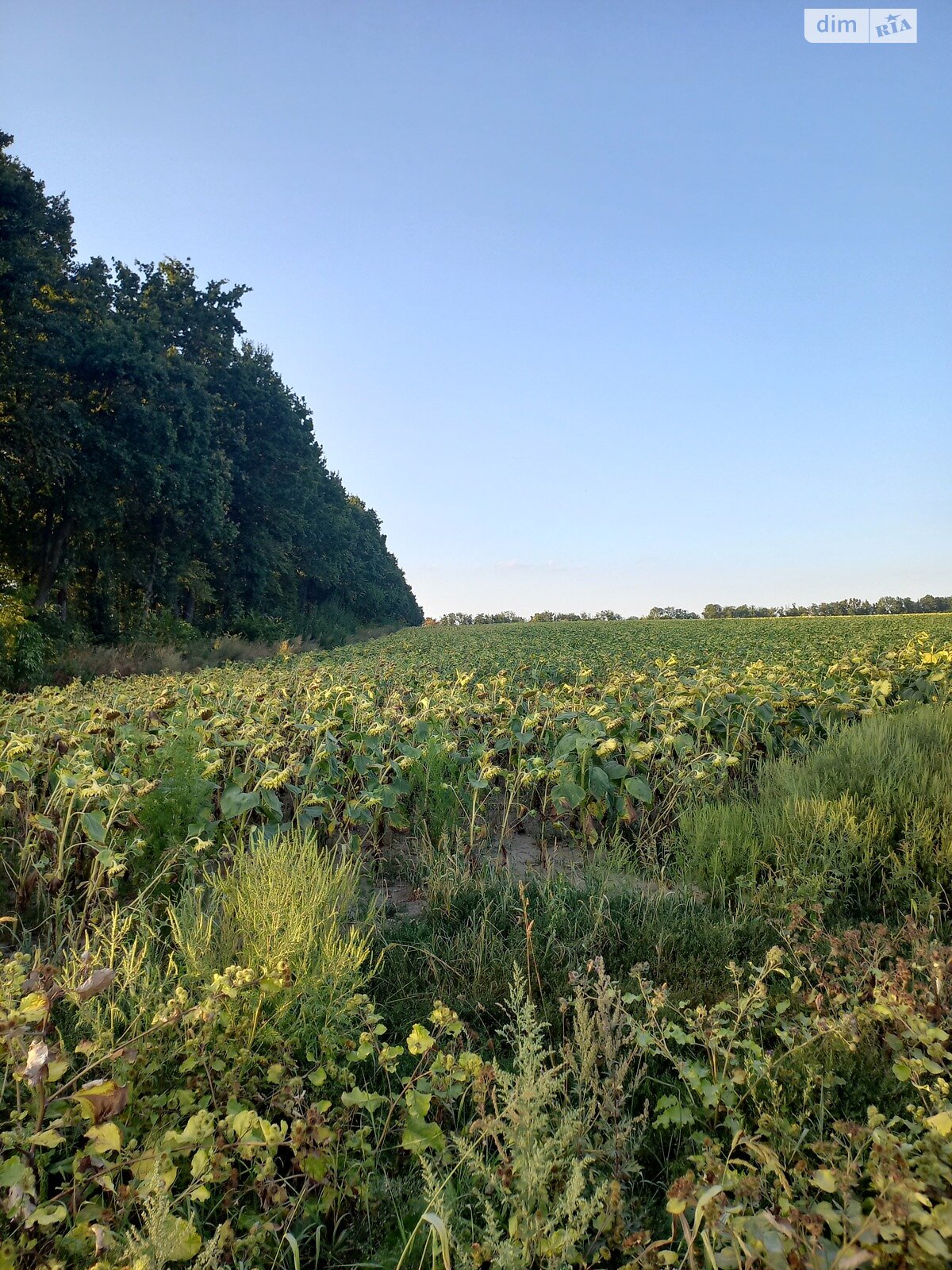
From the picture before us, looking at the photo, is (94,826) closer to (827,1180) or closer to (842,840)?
(827,1180)

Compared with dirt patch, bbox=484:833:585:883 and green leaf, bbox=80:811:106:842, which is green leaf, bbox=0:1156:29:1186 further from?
dirt patch, bbox=484:833:585:883

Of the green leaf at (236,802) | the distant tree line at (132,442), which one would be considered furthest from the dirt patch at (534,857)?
the distant tree line at (132,442)

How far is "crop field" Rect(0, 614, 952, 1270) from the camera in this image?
5.44 ft

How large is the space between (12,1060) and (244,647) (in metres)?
21.9

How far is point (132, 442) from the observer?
744 inches

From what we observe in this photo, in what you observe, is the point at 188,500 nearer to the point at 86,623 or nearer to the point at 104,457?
the point at 104,457

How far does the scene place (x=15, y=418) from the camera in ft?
52.6

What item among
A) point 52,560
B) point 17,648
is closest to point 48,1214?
point 17,648

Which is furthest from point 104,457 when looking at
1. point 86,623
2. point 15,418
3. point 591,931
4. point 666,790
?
point 591,931

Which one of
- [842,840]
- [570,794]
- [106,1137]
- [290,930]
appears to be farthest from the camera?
[570,794]

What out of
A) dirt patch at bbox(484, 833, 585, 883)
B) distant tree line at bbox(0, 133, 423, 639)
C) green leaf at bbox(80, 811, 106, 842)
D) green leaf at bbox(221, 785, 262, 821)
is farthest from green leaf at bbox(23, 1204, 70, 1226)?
distant tree line at bbox(0, 133, 423, 639)

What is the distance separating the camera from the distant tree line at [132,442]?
53.6 ft

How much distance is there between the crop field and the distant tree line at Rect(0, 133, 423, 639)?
14.4 metres

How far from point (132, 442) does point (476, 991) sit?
1966cm
